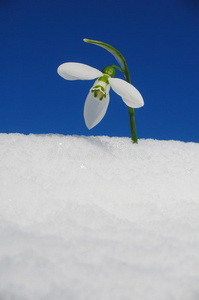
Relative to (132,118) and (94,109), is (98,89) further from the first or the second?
(132,118)

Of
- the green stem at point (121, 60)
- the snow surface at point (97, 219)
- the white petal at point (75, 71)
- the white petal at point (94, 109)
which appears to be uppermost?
the green stem at point (121, 60)

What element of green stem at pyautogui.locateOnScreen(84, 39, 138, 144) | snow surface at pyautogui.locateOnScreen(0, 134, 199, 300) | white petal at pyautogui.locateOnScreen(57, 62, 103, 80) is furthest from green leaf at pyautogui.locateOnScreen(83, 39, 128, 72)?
snow surface at pyautogui.locateOnScreen(0, 134, 199, 300)

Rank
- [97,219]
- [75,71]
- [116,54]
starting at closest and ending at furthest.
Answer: [97,219]
[75,71]
[116,54]

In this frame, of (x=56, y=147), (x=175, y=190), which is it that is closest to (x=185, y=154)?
(x=175, y=190)

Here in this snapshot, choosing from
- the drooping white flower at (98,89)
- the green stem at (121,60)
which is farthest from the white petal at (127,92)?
the green stem at (121,60)

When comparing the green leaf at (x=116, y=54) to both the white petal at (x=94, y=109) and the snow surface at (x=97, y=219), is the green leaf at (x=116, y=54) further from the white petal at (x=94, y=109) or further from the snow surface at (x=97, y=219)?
the snow surface at (x=97, y=219)

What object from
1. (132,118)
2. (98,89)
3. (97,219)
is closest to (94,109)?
(98,89)
